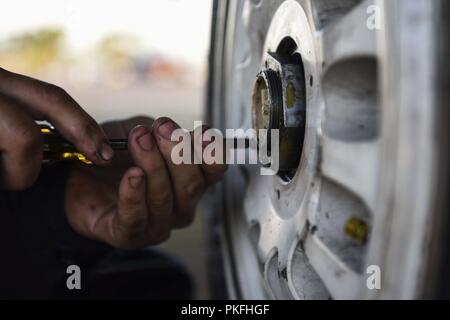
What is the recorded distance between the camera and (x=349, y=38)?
489 millimetres

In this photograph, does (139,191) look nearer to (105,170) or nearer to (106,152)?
(106,152)

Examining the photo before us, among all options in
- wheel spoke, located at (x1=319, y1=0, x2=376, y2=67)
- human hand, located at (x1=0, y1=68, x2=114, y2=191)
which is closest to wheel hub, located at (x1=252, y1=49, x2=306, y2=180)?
wheel spoke, located at (x1=319, y1=0, x2=376, y2=67)

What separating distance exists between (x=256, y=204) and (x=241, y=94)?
0.22 metres

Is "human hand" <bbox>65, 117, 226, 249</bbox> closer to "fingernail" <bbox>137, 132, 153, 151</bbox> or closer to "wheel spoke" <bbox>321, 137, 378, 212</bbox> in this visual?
"fingernail" <bbox>137, 132, 153, 151</bbox>

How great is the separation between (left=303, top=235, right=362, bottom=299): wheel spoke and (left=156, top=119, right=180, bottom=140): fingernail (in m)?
0.21

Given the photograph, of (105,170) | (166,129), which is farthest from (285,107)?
(105,170)

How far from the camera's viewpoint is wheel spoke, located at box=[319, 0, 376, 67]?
17.9 inches

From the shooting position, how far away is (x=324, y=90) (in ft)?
1.80

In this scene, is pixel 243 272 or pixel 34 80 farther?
pixel 243 272

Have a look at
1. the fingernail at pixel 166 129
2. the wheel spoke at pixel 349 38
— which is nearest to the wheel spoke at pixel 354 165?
the wheel spoke at pixel 349 38

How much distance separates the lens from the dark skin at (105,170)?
2.10 ft

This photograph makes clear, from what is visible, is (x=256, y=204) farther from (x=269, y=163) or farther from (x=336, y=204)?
(x=336, y=204)

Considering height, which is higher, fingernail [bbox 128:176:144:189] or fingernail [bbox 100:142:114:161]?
fingernail [bbox 100:142:114:161]

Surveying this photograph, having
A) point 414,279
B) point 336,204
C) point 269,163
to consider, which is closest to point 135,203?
point 269,163
